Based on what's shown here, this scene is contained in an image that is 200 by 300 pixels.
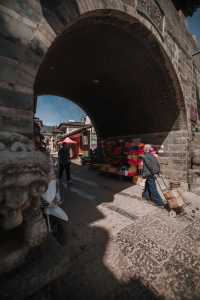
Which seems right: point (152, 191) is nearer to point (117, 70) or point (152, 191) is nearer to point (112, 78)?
point (117, 70)

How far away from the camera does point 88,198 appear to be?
444 cm

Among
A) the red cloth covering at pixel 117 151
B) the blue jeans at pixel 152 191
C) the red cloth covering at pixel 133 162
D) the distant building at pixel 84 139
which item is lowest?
the blue jeans at pixel 152 191

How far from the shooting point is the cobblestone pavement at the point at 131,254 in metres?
1.59

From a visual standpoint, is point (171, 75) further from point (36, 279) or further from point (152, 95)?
point (36, 279)

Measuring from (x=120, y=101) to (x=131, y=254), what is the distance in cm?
598

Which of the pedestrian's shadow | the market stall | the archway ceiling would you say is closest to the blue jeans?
the pedestrian's shadow

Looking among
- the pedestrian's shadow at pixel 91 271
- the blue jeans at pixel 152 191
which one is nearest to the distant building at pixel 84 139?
the blue jeans at pixel 152 191

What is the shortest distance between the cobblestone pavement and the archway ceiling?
3.72m

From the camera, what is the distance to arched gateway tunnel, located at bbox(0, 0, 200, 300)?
1279 mm

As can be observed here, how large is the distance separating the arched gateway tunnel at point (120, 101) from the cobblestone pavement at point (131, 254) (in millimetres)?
13

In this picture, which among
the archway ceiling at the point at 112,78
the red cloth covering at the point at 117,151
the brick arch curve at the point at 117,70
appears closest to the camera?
the brick arch curve at the point at 117,70

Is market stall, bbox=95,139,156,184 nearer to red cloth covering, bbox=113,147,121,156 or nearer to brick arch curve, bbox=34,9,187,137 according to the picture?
red cloth covering, bbox=113,147,121,156

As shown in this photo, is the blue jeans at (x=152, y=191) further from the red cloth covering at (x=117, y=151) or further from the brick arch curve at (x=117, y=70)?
the red cloth covering at (x=117, y=151)

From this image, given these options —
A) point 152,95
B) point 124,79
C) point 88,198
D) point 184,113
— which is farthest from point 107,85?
point 88,198
